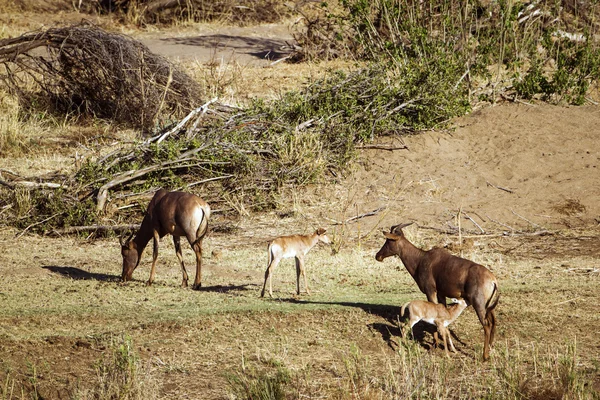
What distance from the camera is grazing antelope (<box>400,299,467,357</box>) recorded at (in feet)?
24.3

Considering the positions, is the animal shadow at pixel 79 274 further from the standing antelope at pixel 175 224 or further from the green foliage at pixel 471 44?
the green foliage at pixel 471 44

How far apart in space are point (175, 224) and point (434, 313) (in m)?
3.43

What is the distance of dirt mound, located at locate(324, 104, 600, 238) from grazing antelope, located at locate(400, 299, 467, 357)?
5303 mm

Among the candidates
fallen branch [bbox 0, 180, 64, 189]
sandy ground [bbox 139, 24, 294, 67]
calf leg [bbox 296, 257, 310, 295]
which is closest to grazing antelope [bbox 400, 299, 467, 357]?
calf leg [bbox 296, 257, 310, 295]

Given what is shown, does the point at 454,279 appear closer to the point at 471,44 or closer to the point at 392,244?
the point at 392,244

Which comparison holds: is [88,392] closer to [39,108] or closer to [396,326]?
[396,326]

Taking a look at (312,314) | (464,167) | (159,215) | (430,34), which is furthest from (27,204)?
(430,34)

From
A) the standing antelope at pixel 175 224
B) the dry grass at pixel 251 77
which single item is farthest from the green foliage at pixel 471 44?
the standing antelope at pixel 175 224

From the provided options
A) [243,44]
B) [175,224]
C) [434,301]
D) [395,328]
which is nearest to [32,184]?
[175,224]

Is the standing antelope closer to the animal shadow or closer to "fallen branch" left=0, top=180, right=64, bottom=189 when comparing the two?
the animal shadow

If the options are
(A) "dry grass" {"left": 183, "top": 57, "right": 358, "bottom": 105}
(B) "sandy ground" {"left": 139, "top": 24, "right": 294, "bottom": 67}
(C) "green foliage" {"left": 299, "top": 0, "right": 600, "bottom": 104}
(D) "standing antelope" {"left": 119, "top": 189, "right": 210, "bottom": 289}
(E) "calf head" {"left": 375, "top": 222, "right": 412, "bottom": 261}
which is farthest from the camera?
(B) "sandy ground" {"left": 139, "top": 24, "right": 294, "bottom": 67}

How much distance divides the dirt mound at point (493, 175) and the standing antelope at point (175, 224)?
3.92 m

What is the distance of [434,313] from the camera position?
7.46 meters

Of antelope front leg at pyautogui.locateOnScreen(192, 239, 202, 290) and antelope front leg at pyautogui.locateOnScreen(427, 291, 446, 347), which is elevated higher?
antelope front leg at pyautogui.locateOnScreen(427, 291, 446, 347)
